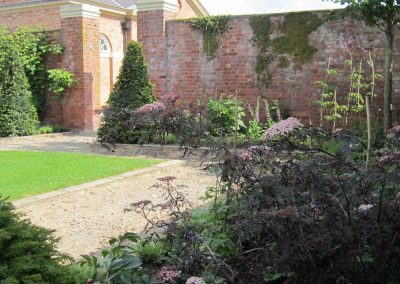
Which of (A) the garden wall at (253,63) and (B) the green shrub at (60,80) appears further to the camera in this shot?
(B) the green shrub at (60,80)

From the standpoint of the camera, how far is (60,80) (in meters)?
15.0

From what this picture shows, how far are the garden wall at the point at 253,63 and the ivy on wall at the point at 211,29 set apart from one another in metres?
0.12

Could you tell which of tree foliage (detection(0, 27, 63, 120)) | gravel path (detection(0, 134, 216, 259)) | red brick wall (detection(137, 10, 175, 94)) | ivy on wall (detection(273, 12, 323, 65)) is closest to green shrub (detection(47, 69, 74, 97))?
tree foliage (detection(0, 27, 63, 120))

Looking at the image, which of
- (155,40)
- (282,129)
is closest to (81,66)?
(155,40)

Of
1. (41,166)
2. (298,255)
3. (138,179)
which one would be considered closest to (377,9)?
(138,179)

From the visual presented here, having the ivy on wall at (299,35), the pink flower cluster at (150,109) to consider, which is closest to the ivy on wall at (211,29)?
the ivy on wall at (299,35)

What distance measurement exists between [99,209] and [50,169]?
8.56 ft

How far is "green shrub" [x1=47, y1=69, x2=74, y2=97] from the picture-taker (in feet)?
48.9

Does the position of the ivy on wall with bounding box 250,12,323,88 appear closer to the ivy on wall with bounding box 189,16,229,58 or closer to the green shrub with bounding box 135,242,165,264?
the ivy on wall with bounding box 189,16,229,58

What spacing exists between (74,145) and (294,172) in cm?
991

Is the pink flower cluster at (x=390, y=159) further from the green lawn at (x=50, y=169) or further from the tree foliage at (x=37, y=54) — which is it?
the tree foliage at (x=37, y=54)

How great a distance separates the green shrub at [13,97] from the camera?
13633mm

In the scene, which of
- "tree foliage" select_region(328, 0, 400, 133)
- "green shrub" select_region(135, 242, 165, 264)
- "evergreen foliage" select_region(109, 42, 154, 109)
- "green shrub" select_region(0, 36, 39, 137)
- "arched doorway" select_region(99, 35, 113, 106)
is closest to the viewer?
"green shrub" select_region(135, 242, 165, 264)

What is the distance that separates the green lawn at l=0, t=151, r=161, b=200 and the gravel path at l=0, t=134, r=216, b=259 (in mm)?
413
